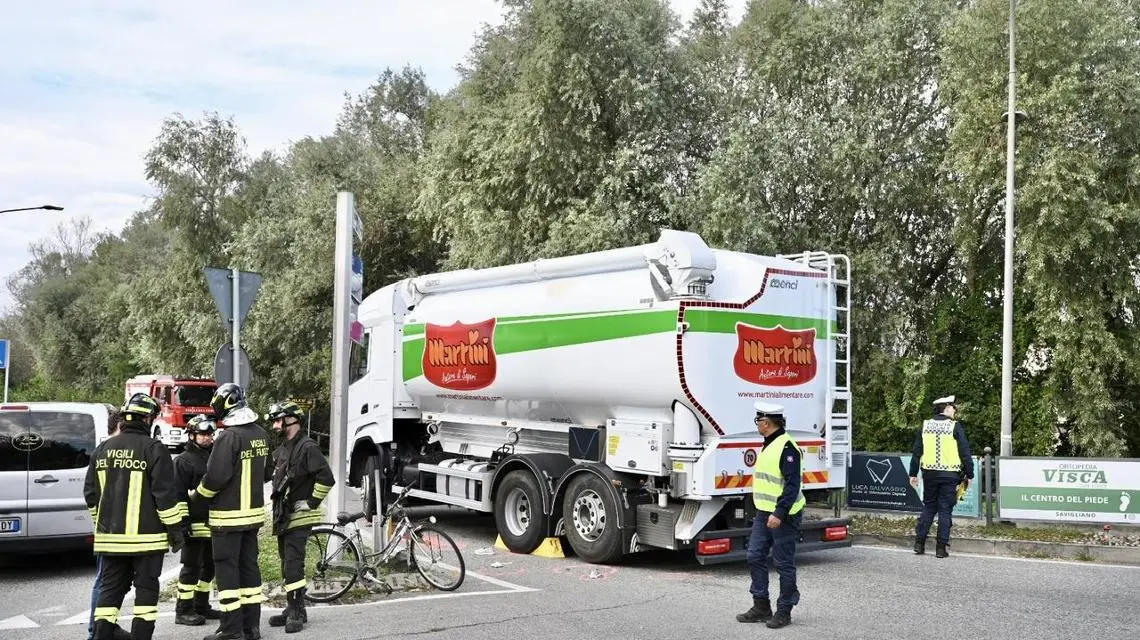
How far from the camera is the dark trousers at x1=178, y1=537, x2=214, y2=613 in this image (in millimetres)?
8094

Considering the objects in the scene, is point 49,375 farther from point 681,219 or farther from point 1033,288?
point 1033,288

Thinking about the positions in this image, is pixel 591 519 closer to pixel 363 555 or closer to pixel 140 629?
pixel 363 555

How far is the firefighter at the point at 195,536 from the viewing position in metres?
7.89

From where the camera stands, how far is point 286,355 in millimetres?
29453

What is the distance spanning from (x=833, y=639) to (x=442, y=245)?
21.8 meters

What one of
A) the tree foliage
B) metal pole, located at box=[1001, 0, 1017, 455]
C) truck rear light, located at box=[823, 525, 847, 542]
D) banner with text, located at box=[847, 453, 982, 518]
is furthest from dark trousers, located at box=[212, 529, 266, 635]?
the tree foliage

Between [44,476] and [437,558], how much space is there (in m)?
3.94

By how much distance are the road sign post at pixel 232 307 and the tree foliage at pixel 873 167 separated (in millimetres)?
9324

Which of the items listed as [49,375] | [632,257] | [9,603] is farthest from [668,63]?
[49,375]

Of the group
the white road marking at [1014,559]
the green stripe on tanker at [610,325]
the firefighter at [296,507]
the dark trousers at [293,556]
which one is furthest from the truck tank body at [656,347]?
the dark trousers at [293,556]

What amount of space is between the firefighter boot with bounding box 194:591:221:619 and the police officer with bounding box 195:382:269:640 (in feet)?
2.43

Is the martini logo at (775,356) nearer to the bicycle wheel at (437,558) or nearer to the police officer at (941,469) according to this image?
the police officer at (941,469)

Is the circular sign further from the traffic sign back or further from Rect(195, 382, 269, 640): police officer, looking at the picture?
Rect(195, 382, 269, 640): police officer

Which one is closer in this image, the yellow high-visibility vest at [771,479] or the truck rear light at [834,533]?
the yellow high-visibility vest at [771,479]
